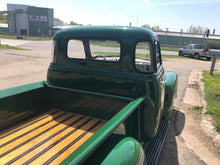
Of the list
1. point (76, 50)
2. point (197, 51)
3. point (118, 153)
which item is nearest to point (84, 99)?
point (76, 50)

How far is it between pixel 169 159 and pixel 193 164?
0.37m

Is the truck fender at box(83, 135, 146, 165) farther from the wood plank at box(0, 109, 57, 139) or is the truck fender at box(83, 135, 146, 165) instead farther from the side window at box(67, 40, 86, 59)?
the side window at box(67, 40, 86, 59)

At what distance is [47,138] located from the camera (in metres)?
2.28

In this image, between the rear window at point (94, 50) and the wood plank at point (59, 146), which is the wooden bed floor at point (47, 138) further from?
the rear window at point (94, 50)

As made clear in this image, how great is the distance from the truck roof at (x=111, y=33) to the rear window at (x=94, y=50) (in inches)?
5.2

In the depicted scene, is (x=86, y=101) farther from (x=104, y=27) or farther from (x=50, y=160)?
(x=104, y=27)

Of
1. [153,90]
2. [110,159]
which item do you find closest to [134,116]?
[153,90]

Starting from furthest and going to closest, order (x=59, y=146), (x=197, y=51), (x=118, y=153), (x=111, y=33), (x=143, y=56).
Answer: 1. (x=197, y=51)
2. (x=143, y=56)
3. (x=111, y=33)
4. (x=59, y=146)
5. (x=118, y=153)

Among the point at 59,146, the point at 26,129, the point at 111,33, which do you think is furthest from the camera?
the point at 111,33

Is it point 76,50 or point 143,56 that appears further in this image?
point 76,50

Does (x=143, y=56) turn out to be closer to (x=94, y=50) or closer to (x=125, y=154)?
(x=94, y=50)

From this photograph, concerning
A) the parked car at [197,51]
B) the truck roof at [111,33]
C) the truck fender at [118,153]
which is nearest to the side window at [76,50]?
the truck roof at [111,33]

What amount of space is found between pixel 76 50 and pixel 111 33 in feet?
2.81

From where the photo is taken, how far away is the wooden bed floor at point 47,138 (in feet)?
6.34
